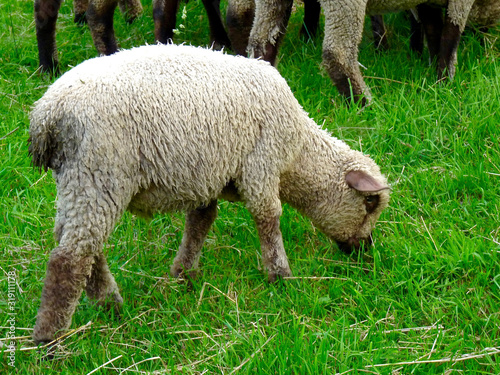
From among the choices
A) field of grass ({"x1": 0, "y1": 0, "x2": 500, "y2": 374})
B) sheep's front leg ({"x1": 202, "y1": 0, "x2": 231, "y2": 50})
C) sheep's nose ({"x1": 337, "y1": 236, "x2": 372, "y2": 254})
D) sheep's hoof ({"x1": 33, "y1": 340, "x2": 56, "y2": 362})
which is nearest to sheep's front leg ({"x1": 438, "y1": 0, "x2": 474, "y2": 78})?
field of grass ({"x1": 0, "y1": 0, "x2": 500, "y2": 374})

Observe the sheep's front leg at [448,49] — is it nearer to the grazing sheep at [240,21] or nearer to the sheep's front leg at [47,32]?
the grazing sheep at [240,21]

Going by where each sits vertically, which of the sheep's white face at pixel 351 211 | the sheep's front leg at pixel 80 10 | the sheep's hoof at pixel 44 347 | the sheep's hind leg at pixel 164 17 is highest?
the sheep's hind leg at pixel 164 17

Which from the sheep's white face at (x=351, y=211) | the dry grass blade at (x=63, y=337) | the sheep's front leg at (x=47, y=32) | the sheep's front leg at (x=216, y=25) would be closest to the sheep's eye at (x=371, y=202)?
the sheep's white face at (x=351, y=211)

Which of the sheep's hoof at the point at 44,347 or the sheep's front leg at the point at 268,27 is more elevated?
the sheep's front leg at the point at 268,27

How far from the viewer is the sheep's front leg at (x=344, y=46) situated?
5359 millimetres

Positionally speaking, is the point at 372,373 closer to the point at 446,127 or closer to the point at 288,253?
the point at 288,253

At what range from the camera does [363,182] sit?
13.3 feet

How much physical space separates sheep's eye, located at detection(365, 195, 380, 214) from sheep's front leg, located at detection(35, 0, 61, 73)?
339cm

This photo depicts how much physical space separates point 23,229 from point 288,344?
2.01 m

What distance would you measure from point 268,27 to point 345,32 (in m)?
0.60

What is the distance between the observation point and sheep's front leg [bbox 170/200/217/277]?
4.21m

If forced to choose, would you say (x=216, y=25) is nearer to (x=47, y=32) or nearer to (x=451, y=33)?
(x=47, y=32)

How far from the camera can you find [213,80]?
366 centimetres

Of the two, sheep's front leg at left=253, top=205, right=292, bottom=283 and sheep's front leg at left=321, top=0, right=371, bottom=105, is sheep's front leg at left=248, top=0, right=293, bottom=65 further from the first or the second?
sheep's front leg at left=253, top=205, right=292, bottom=283
